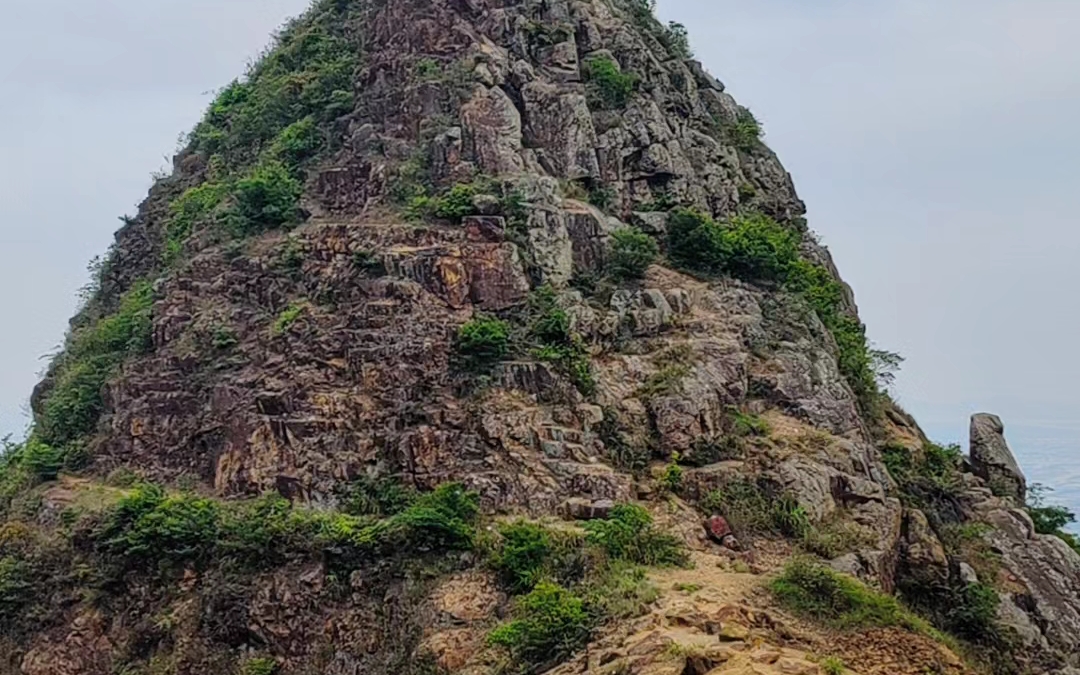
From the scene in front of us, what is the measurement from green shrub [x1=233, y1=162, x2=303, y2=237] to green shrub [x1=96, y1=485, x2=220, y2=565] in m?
11.1

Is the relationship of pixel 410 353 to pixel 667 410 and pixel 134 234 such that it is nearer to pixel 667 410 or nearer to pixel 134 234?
pixel 667 410

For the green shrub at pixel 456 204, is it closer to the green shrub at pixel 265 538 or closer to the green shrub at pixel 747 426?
the green shrub at pixel 747 426

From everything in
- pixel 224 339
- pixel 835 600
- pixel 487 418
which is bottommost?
pixel 835 600

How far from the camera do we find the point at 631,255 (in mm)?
31578

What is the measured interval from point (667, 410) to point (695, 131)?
48.5ft

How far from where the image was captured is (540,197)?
32125 millimetres

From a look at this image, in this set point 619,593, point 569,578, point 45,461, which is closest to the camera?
point 619,593

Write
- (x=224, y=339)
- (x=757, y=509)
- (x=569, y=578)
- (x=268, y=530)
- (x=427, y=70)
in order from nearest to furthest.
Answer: (x=569, y=578), (x=757, y=509), (x=268, y=530), (x=224, y=339), (x=427, y=70)

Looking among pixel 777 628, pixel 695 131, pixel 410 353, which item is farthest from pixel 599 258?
pixel 777 628

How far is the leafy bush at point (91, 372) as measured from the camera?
33.0 meters

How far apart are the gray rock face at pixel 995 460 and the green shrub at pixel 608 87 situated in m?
15.6

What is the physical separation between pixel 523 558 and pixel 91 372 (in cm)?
1833

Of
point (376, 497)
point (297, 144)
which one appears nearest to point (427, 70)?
point (297, 144)

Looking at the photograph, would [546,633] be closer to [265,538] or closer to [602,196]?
[265,538]
